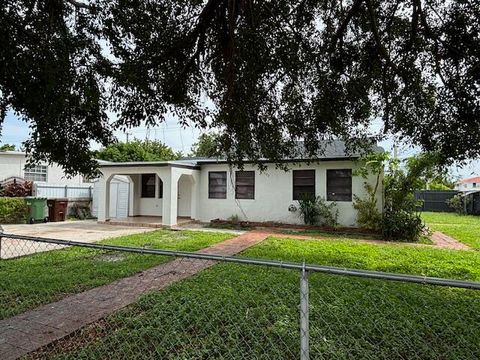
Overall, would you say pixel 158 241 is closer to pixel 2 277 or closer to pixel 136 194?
pixel 2 277

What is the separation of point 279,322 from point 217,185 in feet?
37.8

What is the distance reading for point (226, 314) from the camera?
4254 mm

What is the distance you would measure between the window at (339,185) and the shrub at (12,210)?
12888 mm

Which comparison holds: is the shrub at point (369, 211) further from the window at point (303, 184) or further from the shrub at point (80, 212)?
the shrub at point (80, 212)

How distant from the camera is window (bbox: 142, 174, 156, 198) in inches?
678

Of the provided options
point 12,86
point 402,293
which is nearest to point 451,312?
point 402,293

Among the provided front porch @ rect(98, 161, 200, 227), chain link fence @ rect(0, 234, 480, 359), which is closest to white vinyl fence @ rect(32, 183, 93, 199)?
front porch @ rect(98, 161, 200, 227)

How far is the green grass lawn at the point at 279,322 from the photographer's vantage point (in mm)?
3369

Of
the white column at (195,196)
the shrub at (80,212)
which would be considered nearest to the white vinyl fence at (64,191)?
the shrub at (80,212)

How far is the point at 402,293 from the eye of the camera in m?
5.12

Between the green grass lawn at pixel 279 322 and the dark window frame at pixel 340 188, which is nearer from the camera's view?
the green grass lawn at pixel 279 322

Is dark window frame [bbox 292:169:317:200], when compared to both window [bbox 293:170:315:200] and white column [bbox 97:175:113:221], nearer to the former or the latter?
window [bbox 293:170:315:200]

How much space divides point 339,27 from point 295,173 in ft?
27.4

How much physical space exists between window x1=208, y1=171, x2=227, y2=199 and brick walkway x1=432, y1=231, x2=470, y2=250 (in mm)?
8335
